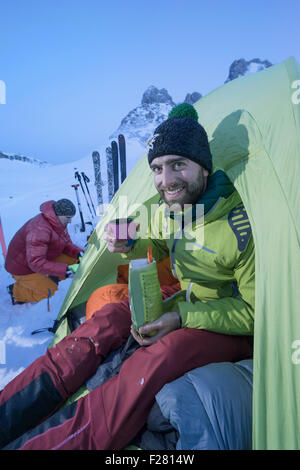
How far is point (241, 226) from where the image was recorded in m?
1.04

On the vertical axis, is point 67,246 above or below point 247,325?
above

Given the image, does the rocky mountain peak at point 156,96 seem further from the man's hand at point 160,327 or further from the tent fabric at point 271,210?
the man's hand at point 160,327

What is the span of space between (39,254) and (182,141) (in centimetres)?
197

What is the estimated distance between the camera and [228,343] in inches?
42.9

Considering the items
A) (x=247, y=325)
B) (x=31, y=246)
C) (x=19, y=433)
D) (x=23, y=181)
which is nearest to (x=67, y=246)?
(x=31, y=246)

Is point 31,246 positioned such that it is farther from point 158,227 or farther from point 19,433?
point 19,433

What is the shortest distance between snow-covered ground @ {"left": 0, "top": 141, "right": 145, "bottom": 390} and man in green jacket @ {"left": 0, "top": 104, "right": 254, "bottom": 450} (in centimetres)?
89

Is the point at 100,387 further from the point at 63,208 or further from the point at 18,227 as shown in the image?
the point at 18,227

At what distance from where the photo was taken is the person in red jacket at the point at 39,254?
2.51 m

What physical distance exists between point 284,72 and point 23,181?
10.5 metres

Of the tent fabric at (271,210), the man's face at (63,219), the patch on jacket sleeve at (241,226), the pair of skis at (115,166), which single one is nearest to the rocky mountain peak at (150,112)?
the pair of skis at (115,166)

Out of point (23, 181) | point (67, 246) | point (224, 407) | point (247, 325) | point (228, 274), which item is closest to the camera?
point (224, 407)

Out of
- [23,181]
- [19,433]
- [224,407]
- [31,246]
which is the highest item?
[23,181]

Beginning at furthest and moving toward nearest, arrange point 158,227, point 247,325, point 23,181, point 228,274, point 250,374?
point 23,181, point 158,227, point 228,274, point 247,325, point 250,374
